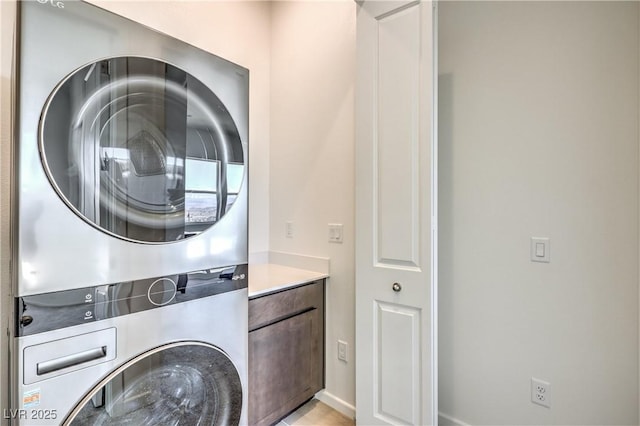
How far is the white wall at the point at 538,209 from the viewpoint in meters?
1.30

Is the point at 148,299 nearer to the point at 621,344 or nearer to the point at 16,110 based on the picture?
the point at 16,110

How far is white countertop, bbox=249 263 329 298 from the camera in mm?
1648

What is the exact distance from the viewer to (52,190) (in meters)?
0.88

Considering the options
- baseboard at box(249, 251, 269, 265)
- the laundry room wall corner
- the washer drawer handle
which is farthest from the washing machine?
baseboard at box(249, 251, 269, 265)

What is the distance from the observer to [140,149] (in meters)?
1.06

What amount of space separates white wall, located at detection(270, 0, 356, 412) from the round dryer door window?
844 mm

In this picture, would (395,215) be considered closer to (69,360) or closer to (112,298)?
(112,298)

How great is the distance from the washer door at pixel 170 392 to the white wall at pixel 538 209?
1.16m

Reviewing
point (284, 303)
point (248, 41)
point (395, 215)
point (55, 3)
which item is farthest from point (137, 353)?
point (248, 41)

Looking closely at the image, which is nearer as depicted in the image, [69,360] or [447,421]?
[69,360]

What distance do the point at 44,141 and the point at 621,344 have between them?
2.15m

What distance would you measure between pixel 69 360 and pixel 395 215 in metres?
1.34

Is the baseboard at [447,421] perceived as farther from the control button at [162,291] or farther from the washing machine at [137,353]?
the control button at [162,291]

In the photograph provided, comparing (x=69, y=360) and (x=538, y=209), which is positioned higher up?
(x=538, y=209)
